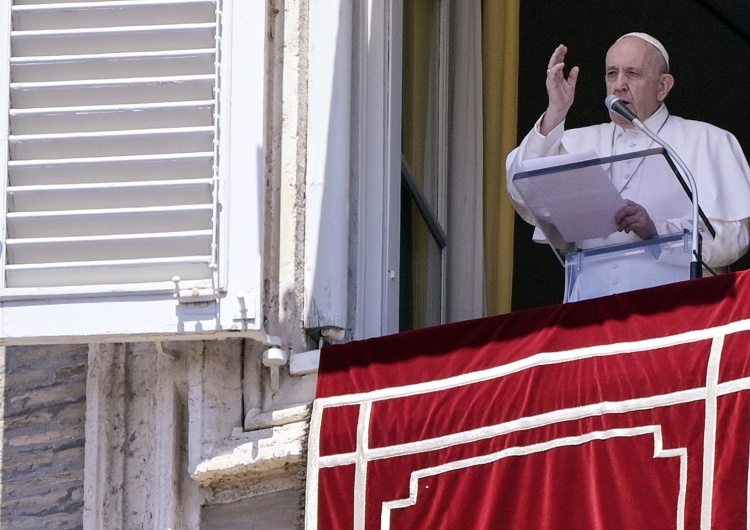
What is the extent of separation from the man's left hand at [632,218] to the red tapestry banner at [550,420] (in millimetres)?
296

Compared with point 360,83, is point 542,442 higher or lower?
lower

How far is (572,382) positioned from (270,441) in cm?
86

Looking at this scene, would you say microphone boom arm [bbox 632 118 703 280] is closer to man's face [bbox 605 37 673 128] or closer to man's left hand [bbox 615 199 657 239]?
man's left hand [bbox 615 199 657 239]

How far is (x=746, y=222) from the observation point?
18.9 ft

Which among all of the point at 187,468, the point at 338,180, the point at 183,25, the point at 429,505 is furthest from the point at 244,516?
the point at 183,25

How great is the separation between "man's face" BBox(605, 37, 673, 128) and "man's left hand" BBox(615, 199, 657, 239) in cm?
65

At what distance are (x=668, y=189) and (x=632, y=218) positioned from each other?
451 mm

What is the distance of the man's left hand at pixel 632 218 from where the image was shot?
17.7 feet

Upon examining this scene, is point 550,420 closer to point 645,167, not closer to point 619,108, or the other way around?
point 619,108

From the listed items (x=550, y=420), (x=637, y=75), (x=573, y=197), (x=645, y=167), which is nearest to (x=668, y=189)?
(x=645, y=167)

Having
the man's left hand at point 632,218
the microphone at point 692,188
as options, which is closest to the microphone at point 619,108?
the microphone at point 692,188

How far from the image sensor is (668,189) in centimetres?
582

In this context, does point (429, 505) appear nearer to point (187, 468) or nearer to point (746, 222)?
point (187, 468)

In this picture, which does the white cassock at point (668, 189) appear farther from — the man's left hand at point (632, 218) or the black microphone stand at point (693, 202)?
the black microphone stand at point (693, 202)
